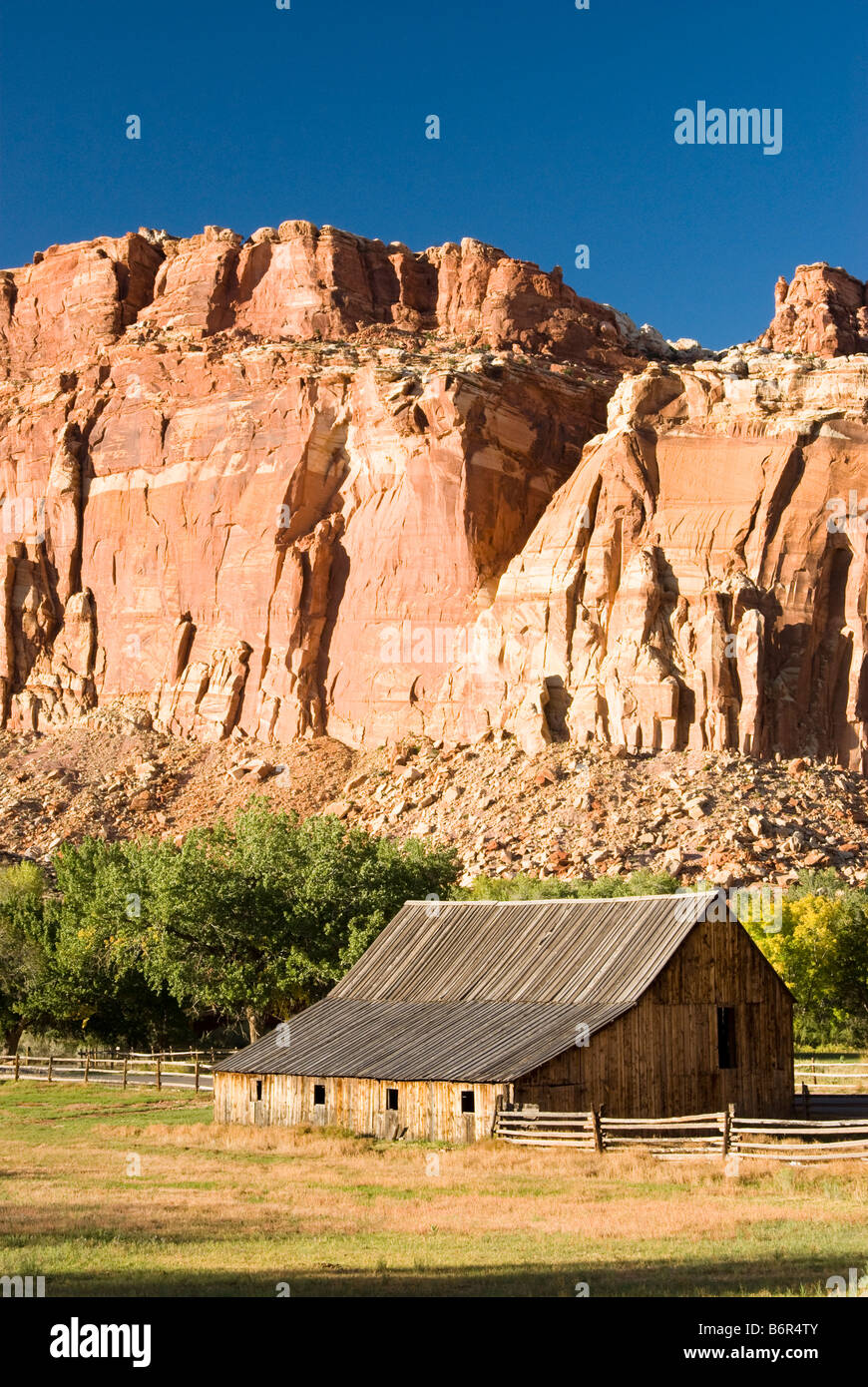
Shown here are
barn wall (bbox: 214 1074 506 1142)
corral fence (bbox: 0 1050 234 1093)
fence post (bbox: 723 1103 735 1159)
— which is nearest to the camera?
fence post (bbox: 723 1103 735 1159)

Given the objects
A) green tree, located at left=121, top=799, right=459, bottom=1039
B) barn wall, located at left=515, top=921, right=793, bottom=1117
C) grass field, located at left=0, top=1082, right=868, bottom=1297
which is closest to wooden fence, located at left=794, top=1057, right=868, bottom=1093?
barn wall, located at left=515, top=921, right=793, bottom=1117

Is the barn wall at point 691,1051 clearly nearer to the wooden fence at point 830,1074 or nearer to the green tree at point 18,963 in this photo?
the wooden fence at point 830,1074

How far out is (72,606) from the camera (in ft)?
357

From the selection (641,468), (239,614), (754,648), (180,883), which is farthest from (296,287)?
(180,883)

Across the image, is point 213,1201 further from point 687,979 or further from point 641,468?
point 641,468

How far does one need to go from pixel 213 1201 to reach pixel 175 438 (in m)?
87.8

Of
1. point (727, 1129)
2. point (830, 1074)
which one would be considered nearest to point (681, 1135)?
point (727, 1129)

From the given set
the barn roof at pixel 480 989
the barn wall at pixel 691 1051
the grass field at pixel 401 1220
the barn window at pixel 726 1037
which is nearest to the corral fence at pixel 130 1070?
the barn roof at pixel 480 989

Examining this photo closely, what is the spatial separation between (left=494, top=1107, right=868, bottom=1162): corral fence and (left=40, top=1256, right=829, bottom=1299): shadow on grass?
33.0ft

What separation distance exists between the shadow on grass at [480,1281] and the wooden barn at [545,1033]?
40.9 ft

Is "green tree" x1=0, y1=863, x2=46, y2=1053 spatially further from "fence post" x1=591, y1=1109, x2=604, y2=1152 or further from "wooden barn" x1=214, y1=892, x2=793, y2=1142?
"fence post" x1=591, y1=1109, x2=604, y2=1152

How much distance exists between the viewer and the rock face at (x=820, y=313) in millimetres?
134375

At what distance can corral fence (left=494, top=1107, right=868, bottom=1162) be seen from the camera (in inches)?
1095

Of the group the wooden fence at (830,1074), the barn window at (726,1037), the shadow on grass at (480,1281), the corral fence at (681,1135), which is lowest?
the wooden fence at (830,1074)
